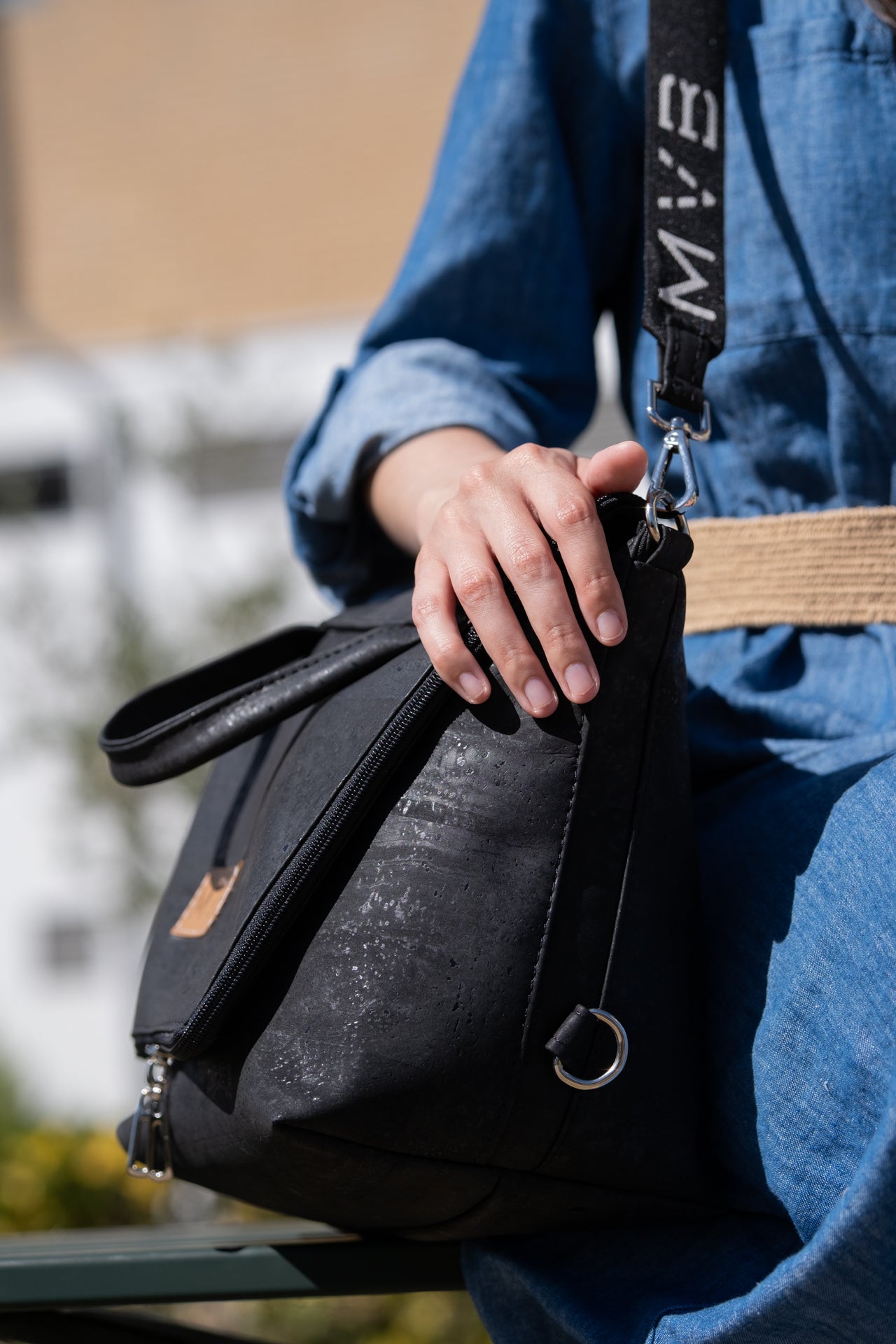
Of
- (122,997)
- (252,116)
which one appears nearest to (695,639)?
(122,997)

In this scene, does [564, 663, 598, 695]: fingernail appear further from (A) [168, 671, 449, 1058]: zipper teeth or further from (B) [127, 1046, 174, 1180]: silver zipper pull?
(B) [127, 1046, 174, 1180]: silver zipper pull

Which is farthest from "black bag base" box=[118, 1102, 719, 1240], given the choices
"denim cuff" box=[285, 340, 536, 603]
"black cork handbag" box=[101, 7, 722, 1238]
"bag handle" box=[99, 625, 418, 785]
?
"denim cuff" box=[285, 340, 536, 603]

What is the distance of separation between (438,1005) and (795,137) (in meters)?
0.69

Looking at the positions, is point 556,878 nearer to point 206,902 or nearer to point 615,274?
point 206,902

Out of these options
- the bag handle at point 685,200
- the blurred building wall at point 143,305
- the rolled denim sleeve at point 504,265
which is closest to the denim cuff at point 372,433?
the rolled denim sleeve at point 504,265

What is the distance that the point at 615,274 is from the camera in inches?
41.4

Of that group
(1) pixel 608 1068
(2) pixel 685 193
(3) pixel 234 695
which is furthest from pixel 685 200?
(1) pixel 608 1068

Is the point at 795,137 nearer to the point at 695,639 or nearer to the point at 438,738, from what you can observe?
the point at 695,639

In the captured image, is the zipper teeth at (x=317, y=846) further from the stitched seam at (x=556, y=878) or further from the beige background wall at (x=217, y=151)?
the beige background wall at (x=217, y=151)

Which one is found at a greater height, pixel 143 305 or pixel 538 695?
pixel 538 695

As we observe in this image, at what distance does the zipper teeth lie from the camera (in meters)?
0.66

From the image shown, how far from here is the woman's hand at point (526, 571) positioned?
2.11 feet

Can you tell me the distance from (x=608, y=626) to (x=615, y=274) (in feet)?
1.73

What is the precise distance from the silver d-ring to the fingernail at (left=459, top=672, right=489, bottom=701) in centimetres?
18
